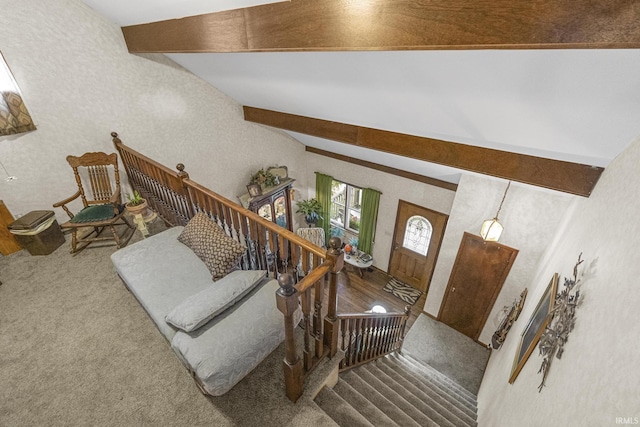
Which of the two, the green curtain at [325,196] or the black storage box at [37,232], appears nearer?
the black storage box at [37,232]

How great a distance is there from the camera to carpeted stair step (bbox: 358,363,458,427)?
8.97ft

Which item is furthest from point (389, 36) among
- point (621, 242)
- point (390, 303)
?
point (390, 303)

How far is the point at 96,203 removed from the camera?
369cm

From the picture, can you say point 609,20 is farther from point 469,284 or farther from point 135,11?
point 469,284

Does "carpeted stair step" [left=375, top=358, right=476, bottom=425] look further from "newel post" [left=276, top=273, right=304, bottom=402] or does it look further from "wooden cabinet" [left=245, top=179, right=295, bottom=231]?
"wooden cabinet" [left=245, top=179, right=295, bottom=231]

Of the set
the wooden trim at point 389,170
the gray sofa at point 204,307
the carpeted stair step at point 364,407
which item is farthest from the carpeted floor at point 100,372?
the wooden trim at point 389,170

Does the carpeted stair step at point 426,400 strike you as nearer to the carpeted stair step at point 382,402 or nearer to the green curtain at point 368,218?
the carpeted stair step at point 382,402

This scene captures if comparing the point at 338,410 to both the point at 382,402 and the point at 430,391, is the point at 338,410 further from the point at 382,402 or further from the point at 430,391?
the point at 430,391

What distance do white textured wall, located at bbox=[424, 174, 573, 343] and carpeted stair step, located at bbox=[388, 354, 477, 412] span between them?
119 cm

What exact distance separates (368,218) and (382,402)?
4096 mm

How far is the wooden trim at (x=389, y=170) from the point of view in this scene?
4.96 metres

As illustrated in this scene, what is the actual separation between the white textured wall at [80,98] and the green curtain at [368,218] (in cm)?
350

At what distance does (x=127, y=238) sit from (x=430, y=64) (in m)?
3.86

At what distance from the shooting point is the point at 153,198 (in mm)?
3682
